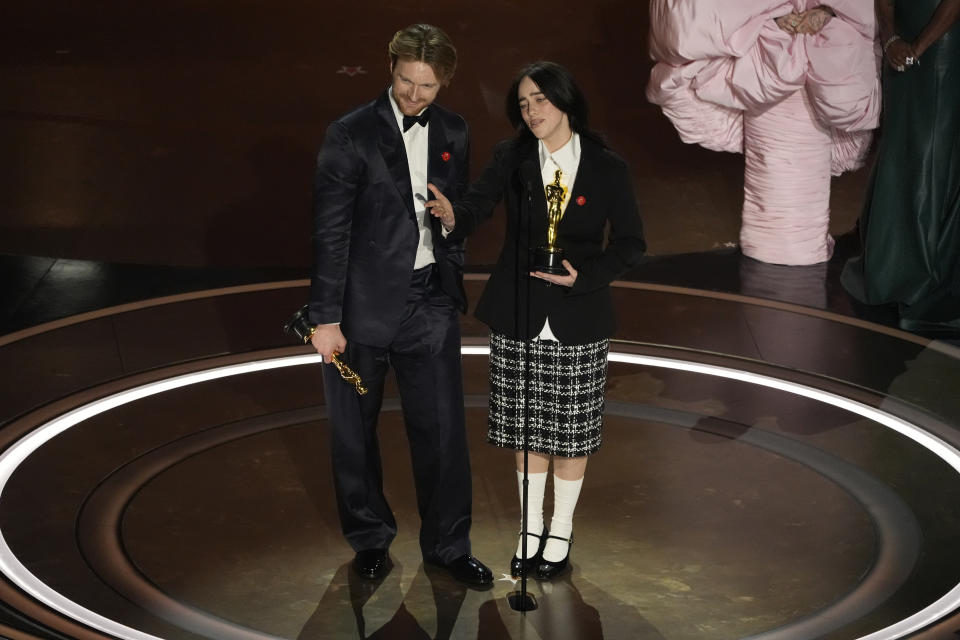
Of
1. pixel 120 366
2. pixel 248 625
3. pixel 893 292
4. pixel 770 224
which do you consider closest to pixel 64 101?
pixel 120 366

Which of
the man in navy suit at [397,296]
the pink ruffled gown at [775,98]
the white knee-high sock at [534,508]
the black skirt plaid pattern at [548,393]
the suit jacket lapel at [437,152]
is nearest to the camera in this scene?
the man in navy suit at [397,296]

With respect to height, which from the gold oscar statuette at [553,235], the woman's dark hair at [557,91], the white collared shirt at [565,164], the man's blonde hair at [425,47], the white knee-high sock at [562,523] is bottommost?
the white knee-high sock at [562,523]

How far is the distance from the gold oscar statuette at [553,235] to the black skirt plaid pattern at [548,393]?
0.23m

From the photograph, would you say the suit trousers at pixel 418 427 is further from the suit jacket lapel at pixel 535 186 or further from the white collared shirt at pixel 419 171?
the suit jacket lapel at pixel 535 186

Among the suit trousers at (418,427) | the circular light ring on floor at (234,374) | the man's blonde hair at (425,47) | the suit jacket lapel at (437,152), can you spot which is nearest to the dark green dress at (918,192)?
the circular light ring on floor at (234,374)

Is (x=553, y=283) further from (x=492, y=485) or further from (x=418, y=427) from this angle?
(x=492, y=485)

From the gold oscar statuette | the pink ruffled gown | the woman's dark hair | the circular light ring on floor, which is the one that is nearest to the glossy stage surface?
the circular light ring on floor

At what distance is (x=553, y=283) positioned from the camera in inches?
159

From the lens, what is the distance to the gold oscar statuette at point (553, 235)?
3.96m

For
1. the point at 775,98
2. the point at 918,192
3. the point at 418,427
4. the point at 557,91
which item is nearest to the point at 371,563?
the point at 418,427

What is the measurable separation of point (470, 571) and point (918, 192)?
330 cm

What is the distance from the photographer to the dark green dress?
6375 millimetres

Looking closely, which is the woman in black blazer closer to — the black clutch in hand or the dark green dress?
the black clutch in hand

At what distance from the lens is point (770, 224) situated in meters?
7.26
